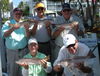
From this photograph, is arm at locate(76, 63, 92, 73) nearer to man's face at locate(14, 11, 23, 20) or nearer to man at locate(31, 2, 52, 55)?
man at locate(31, 2, 52, 55)

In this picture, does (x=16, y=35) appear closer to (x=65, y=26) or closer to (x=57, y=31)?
(x=57, y=31)

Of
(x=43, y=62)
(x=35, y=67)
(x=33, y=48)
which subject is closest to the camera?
(x=43, y=62)

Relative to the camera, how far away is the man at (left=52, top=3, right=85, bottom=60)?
19.9 feet

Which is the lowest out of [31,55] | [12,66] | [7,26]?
[12,66]

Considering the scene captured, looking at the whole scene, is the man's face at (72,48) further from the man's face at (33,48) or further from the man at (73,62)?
the man's face at (33,48)

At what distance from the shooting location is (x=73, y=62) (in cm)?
498

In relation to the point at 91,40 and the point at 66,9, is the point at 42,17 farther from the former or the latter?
the point at 91,40

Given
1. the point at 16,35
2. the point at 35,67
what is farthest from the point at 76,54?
the point at 16,35

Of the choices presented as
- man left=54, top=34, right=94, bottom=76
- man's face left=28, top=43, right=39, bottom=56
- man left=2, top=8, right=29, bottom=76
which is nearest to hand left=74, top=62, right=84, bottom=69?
man left=54, top=34, right=94, bottom=76

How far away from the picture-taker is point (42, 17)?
20.8ft

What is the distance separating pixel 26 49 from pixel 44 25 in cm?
62

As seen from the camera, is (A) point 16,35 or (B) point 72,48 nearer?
(B) point 72,48

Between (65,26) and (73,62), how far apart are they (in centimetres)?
123

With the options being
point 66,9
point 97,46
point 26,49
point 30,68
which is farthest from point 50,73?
point 97,46
